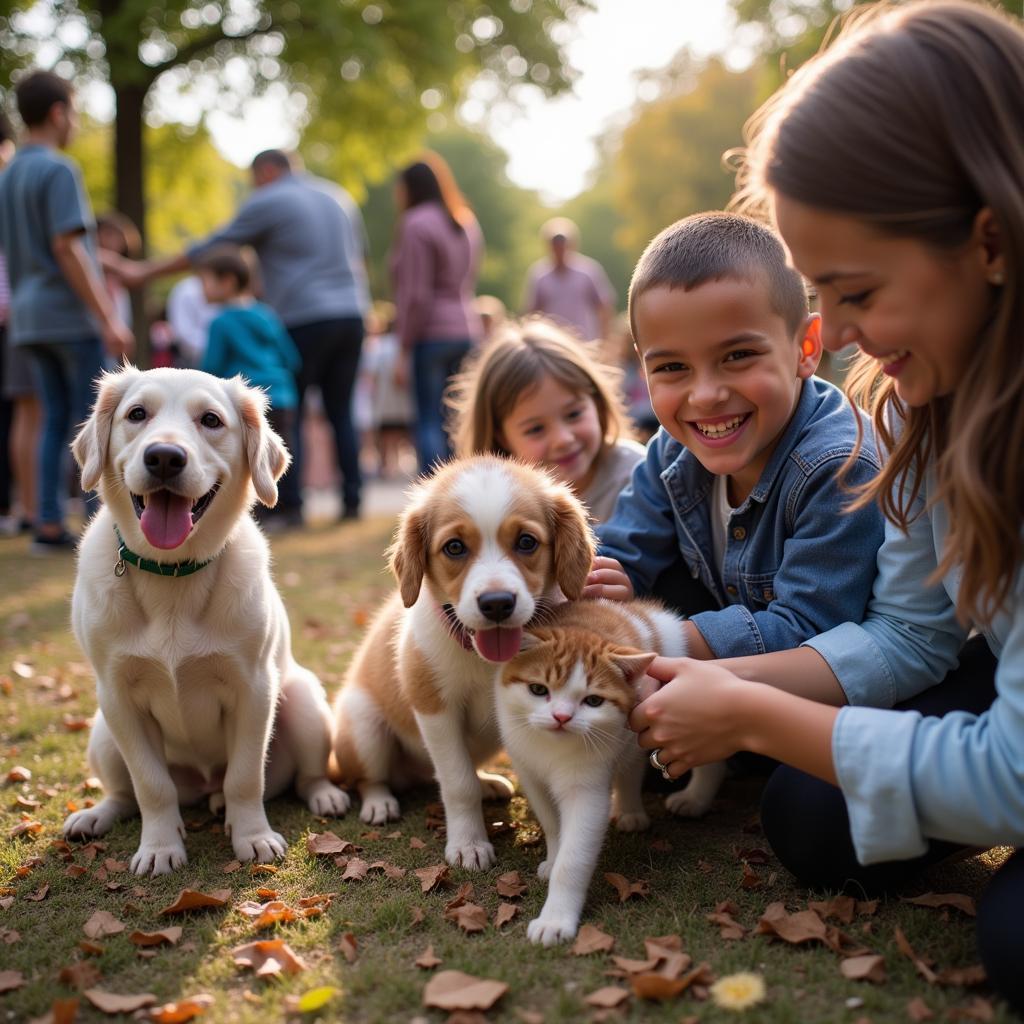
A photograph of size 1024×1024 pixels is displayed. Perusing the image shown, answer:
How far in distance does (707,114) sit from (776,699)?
37928 millimetres

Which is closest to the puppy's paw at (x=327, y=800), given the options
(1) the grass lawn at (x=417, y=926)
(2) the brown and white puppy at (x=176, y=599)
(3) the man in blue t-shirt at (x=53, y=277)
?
(1) the grass lawn at (x=417, y=926)

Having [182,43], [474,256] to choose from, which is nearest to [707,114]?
[182,43]

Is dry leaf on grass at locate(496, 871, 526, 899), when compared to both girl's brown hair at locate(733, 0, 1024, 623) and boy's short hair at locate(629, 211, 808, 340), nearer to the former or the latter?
girl's brown hair at locate(733, 0, 1024, 623)

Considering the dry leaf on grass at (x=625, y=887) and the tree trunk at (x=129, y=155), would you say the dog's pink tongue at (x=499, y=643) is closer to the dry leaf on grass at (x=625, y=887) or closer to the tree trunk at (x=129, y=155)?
the dry leaf on grass at (x=625, y=887)

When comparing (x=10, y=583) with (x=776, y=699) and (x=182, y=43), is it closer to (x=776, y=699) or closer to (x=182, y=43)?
(x=776, y=699)

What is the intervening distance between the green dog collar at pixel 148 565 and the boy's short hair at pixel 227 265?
611cm

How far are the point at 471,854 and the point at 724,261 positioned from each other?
192 cm

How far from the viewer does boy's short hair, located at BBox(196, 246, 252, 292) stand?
8641 millimetres

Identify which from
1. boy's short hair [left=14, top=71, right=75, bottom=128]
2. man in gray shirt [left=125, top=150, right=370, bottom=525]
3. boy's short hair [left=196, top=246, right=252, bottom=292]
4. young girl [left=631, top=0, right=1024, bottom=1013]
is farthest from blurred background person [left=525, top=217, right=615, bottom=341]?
young girl [left=631, top=0, right=1024, bottom=1013]

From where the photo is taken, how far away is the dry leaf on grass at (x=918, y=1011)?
6.81 ft

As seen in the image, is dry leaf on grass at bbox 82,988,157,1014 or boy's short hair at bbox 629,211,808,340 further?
boy's short hair at bbox 629,211,808,340

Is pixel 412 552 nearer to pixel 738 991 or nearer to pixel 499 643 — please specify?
pixel 499 643

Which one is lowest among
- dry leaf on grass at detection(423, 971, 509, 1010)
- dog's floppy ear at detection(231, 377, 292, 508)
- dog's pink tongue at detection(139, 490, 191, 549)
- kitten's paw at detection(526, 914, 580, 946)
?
kitten's paw at detection(526, 914, 580, 946)

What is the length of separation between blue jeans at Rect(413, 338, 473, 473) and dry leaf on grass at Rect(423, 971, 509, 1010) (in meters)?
7.50
